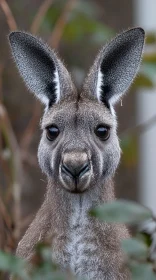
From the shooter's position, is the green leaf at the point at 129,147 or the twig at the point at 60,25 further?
the twig at the point at 60,25

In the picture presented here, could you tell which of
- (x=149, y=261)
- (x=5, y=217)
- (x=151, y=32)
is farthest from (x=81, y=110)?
(x=151, y=32)

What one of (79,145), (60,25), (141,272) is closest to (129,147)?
(60,25)

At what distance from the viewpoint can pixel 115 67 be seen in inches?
255

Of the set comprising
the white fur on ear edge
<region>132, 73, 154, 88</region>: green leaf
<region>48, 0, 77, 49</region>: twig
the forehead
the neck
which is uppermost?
<region>48, 0, 77, 49</region>: twig

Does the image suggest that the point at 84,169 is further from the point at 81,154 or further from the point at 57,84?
the point at 57,84

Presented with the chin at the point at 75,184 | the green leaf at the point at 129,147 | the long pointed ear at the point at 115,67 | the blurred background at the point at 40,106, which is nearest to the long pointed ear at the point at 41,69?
the long pointed ear at the point at 115,67

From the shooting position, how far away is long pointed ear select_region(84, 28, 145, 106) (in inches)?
250

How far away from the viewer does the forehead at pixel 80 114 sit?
602 centimetres

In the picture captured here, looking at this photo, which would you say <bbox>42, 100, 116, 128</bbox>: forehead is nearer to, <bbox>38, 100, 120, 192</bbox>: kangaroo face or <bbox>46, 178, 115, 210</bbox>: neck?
<bbox>38, 100, 120, 192</bbox>: kangaroo face

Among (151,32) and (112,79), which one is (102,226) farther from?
(151,32)

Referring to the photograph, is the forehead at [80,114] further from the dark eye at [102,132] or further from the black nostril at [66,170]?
the black nostril at [66,170]

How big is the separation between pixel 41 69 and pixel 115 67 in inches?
18.0

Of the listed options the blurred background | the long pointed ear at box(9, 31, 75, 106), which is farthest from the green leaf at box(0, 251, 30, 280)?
the blurred background

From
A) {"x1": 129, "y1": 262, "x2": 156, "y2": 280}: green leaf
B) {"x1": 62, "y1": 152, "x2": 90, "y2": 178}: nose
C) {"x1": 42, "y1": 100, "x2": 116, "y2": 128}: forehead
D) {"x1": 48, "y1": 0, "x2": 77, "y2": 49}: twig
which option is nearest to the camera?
{"x1": 129, "y1": 262, "x2": 156, "y2": 280}: green leaf
